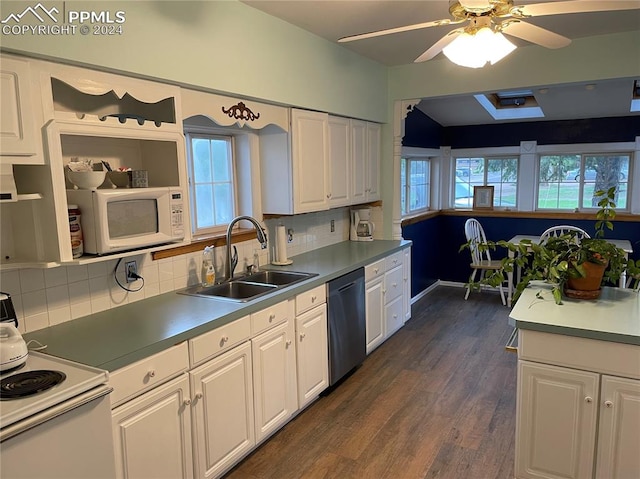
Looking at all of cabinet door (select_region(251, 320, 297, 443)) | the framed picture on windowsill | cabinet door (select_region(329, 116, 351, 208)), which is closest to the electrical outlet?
cabinet door (select_region(251, 320, 297, 443))

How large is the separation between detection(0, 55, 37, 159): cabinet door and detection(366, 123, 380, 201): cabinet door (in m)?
3.01

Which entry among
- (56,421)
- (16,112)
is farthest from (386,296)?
(16,112)

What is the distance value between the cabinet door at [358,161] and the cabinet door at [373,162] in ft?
0.25

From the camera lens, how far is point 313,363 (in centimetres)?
305

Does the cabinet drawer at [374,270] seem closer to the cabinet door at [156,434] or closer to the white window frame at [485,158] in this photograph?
the cabinet door at [156,434]

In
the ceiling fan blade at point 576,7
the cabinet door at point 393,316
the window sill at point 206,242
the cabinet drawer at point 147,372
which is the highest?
the ceiling fan blade at point 576,7

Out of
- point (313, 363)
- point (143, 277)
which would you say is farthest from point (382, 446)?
point (143, 277)

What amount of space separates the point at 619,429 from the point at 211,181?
2.55 metres

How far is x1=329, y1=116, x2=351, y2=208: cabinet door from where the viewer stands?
12.3 feet

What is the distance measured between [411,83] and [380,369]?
101 inches

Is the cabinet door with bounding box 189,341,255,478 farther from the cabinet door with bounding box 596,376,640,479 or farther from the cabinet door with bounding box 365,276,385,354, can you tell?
the cabinet door with bounding box 596,376,640,479

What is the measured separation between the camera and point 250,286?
2977 millimetres

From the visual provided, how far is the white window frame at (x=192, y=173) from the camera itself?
9.66 ft

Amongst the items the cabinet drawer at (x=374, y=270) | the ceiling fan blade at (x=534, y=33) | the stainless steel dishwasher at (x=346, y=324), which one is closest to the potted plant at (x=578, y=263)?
the ceiling fan blade at (x=534, y=33)
